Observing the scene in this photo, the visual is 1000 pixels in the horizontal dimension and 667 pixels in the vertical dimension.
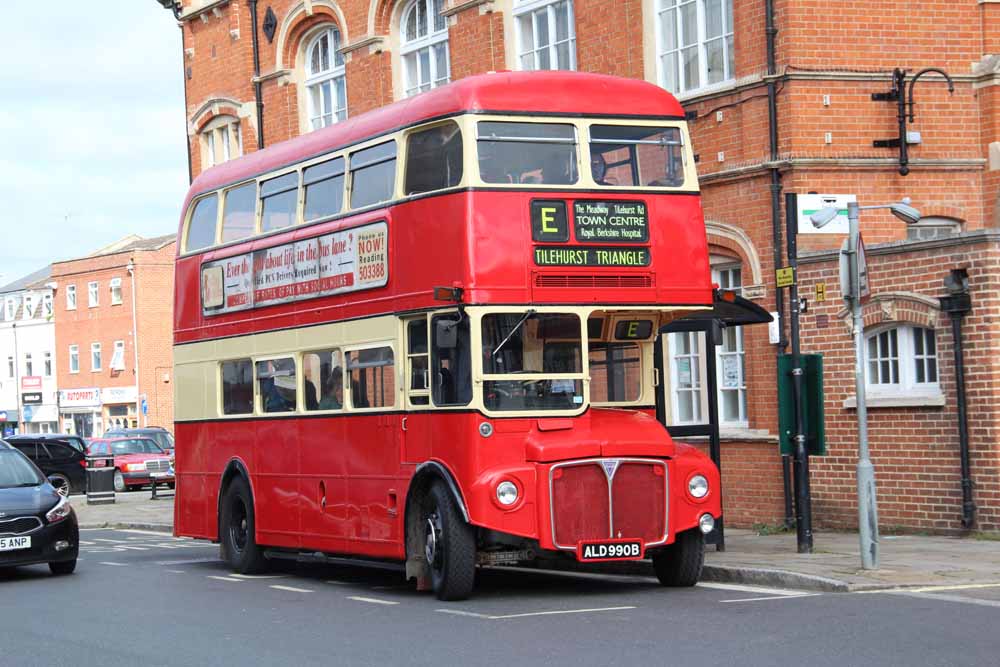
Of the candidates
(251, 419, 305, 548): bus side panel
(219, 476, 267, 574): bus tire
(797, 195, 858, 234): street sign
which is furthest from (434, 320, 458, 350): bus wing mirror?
(797, 195, 858, 234): street sign

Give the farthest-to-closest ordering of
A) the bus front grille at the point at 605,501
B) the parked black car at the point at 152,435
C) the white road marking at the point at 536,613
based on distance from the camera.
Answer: the parked black car at the point at 152,435, the bus front grille at the point at 605,501, the white road marking at the point at 536,613

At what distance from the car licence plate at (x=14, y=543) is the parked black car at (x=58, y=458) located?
2441 centimetres

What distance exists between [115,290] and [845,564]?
65229 millimetres

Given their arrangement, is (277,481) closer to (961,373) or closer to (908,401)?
(908,401)

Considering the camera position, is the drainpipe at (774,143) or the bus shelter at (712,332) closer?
the bus shelter at (712,332)

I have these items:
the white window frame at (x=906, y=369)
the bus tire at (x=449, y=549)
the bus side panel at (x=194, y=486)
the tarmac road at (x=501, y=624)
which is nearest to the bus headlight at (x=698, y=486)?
the tarmac road at (x=501, y=624)

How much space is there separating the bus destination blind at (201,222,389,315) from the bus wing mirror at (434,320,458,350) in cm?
127

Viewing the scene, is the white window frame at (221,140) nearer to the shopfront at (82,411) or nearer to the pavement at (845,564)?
the pavement at (845,564)

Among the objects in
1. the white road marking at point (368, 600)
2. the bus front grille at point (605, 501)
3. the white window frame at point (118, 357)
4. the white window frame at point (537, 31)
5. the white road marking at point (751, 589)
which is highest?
the white window frame at point (537, 31)

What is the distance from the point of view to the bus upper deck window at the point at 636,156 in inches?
548

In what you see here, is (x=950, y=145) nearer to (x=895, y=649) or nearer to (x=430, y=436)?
(x=430, y=436)

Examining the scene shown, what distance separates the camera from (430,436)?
45.8 ft

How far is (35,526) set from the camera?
17.3m

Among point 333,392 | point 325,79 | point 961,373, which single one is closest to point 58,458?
point 325,79
